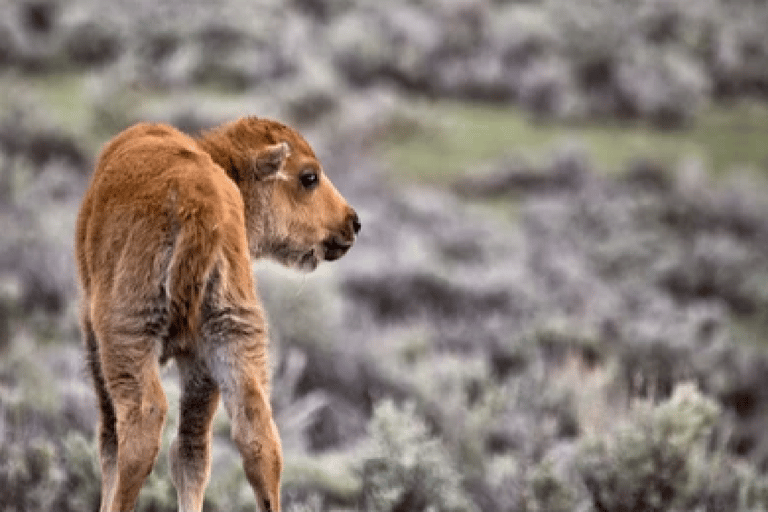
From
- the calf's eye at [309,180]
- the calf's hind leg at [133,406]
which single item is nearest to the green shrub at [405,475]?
the calf's eye at [309,180]

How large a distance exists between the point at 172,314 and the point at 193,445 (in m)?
0.66

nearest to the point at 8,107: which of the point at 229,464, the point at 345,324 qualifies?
the point at 345,324

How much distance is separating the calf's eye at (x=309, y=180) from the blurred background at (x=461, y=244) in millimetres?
639

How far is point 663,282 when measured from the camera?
13.8m

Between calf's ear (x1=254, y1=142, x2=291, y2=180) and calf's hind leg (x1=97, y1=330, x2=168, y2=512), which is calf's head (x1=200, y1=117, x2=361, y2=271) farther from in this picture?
calf's hind leg (x1=97, y1=330, x2=168, y2=512)

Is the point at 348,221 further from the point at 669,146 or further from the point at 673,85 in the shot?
the point at 673,85

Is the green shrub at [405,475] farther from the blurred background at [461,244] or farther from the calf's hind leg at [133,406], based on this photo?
the calf's hind leg at [133,406]

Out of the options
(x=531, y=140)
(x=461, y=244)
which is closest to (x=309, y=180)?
(x=461, y=244)

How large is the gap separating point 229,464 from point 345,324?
4115 millimetres

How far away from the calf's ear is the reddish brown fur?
1.08 feet

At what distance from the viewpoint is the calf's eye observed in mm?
4836

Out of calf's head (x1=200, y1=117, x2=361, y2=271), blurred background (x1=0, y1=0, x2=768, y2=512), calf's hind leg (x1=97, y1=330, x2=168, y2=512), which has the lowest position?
calf's hind leg (x1=97, y1=330, x2=168, y2=512)

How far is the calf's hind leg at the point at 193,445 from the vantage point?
4289 mm

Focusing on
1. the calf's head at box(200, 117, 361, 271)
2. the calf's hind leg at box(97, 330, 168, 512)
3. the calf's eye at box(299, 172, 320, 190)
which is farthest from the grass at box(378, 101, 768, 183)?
the calf's hind leg at box(97, 330, 168, 512)
